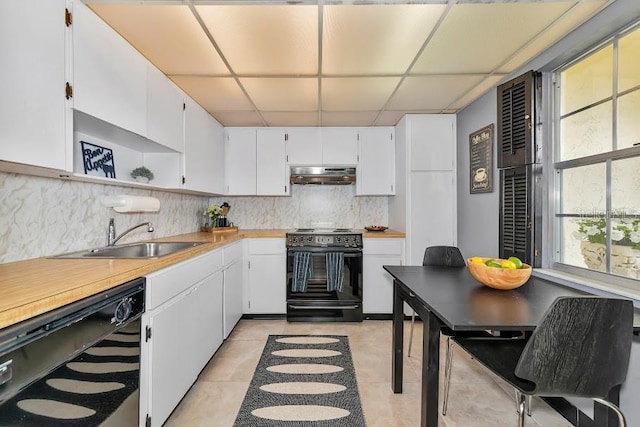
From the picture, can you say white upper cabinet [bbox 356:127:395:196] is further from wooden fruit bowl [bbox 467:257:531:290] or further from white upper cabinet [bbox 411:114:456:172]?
wooden fruit bowl [bbox 467:257:531:290]

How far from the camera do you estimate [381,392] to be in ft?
6.97

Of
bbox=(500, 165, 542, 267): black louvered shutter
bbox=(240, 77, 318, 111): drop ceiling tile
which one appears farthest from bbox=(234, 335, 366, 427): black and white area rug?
bbox=(240, 77, 318, 111): drop ceiling tile

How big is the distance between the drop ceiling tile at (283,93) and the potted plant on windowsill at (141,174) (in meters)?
1.04

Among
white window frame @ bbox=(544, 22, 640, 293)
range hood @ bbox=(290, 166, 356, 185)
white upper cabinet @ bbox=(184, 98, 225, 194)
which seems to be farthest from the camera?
range hood @ bbox=(290, 166, 356, 185)

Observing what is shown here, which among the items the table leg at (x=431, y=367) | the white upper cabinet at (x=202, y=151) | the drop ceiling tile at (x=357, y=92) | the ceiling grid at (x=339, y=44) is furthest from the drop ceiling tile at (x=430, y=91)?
the table leg at (x=431, y=367)

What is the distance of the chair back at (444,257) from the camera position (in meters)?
2.41

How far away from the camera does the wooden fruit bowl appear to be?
1.55 m

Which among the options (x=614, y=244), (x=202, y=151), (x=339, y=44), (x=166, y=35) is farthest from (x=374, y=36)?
(x=202, y=151)

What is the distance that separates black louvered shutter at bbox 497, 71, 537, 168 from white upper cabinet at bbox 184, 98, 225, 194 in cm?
264

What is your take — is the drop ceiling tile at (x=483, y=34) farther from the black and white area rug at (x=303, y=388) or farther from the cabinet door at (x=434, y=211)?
the black and white area rug at (x=303, y=388)

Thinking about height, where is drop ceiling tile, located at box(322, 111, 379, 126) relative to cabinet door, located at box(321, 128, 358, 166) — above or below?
above

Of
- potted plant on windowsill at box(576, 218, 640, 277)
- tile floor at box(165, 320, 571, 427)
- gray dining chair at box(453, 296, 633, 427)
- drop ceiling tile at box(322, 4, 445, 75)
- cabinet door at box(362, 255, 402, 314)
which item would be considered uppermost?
drop ceiling tile at box(322, 4, 445, 75)

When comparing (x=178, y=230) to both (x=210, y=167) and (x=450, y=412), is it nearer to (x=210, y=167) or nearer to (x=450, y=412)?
(x=210, y=167)

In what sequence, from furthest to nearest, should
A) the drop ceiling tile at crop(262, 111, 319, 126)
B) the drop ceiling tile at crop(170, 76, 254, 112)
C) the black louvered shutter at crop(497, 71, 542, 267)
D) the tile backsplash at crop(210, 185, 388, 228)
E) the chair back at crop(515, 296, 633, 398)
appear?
the tile backsplash at crop(210, 185, 388, 228) → the drop ceiling tile at crop(262, 111, 319, 126) → the drop ceiling tile at crop(170, 76, 254, 112) → the black louvered shutter at crop(497, 71, 542, 267) → the chair back at crop(515, 296, 633, 398)
